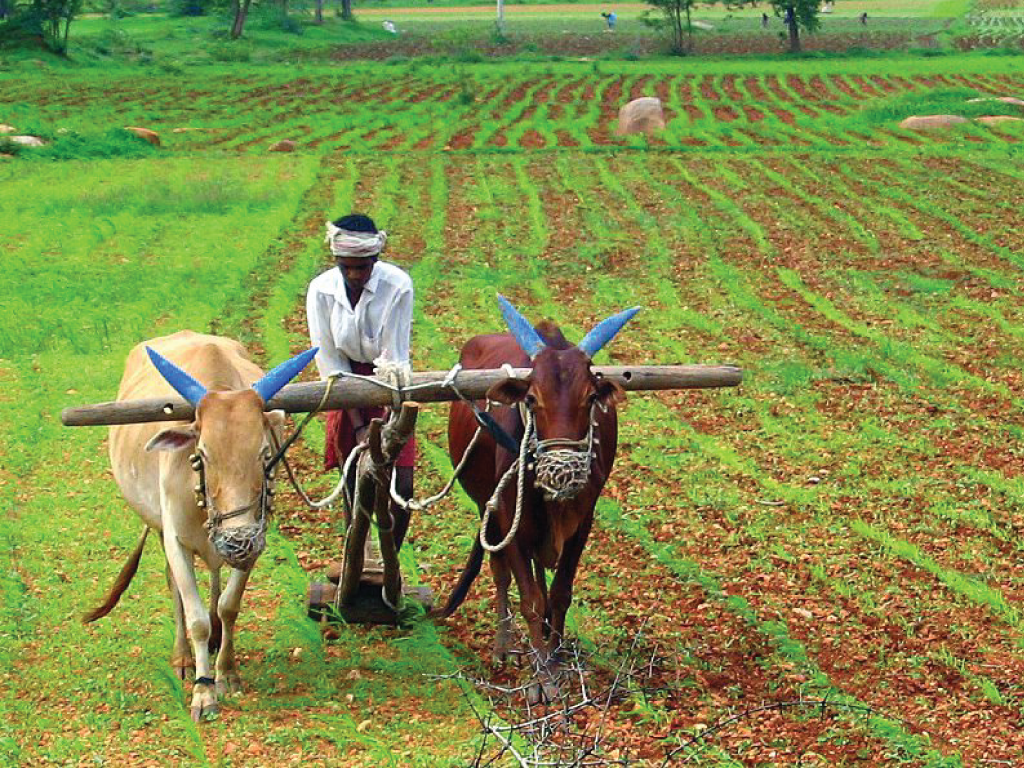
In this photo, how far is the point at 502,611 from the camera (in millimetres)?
7605

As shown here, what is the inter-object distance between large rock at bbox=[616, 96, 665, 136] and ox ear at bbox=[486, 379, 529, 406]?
22.5m

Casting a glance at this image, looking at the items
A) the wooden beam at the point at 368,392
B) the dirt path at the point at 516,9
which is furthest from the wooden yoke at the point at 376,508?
the dirt path at the point at 516,9

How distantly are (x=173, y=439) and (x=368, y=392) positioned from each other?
0.90 m

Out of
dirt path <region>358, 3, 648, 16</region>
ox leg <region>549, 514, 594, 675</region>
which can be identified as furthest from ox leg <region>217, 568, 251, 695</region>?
dirt path <region>358, 3, 648, 16</region>

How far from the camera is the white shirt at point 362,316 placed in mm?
7613

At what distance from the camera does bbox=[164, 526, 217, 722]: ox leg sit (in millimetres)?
6902

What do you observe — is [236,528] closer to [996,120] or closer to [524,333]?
[524,333]

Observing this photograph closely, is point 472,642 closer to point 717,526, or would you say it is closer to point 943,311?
point 717,526

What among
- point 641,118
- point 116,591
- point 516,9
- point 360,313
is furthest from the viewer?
Answer: point 516,9

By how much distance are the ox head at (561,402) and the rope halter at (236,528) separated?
1.11 meters

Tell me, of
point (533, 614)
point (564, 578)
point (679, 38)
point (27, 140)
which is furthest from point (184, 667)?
point (679, 38)

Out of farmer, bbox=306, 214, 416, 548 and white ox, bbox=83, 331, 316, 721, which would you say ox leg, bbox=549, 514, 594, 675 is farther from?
white ox, bbox=83, 331, 316, 721

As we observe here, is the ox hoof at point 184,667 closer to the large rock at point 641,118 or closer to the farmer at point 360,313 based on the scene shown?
the farmer at point 360,313

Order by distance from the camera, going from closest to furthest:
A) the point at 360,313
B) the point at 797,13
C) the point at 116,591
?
the point at 360,313 < the point at 116,591 < the point at 797,13
